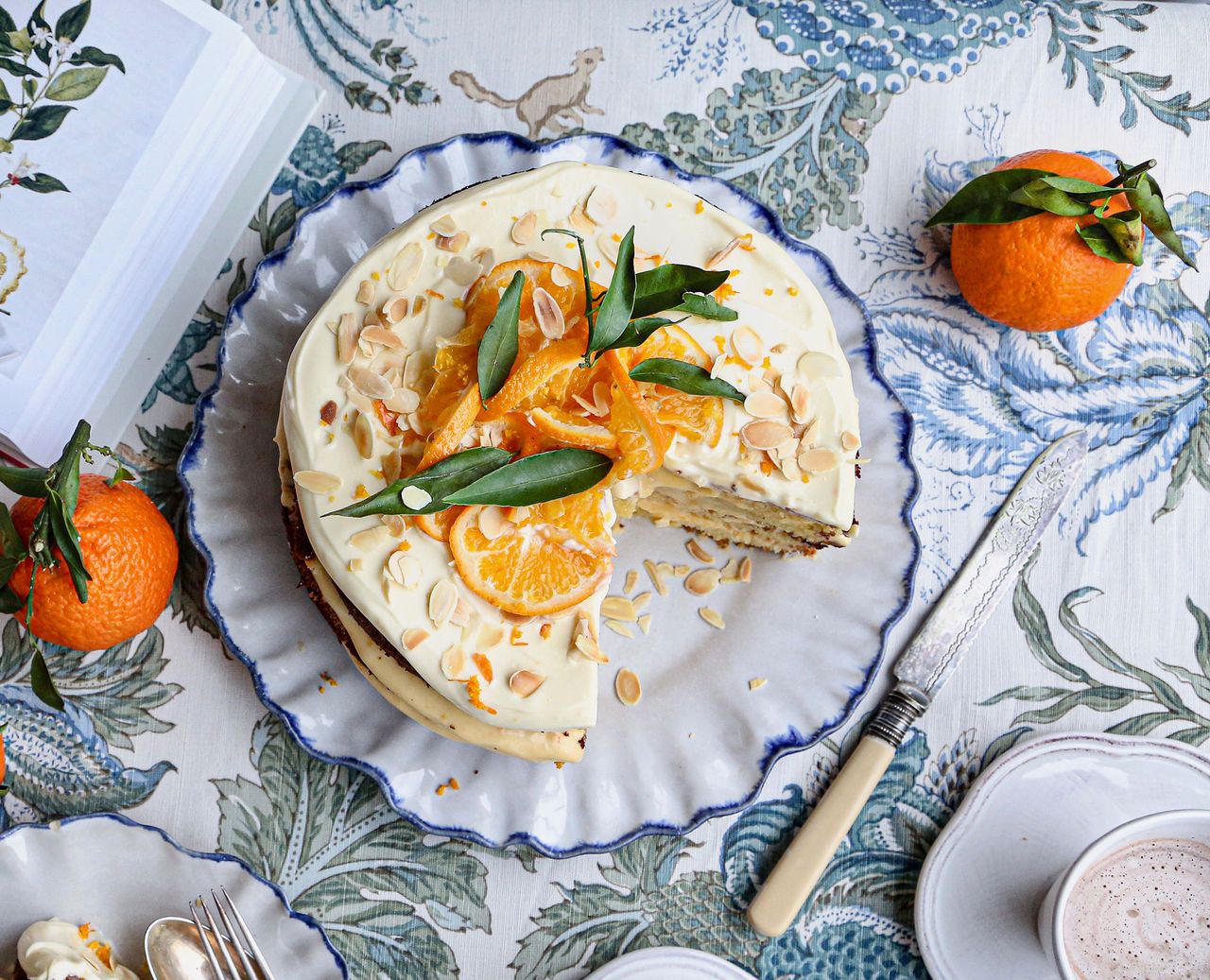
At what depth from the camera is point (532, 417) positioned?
1.80 meters

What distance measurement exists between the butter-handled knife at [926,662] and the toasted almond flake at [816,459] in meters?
0.53

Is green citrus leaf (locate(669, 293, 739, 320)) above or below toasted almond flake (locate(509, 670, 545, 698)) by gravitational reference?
above

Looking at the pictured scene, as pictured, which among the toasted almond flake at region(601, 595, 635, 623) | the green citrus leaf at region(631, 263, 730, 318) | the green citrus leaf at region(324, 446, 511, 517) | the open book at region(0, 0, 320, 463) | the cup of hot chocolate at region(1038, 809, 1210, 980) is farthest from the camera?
the toasted almond flake at region(601, 595, 635, 623)

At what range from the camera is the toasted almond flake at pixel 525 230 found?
75.2 inches

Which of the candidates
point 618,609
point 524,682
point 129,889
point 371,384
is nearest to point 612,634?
point 618,609

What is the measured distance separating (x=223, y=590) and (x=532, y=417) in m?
0.79

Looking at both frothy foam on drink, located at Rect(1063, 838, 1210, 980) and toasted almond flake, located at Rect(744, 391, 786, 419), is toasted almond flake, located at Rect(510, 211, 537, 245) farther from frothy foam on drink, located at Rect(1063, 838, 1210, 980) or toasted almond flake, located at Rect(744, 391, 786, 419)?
frothy foam on drink, located at Rect(1063, 838, 1210, 980)

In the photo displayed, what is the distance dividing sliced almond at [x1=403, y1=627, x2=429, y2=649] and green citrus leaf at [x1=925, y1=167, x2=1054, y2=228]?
4.44 feet

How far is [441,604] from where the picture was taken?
1827 millimetres

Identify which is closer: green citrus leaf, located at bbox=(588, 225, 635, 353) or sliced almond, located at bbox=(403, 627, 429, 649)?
green citrus leaf, located at bbox=(588, 225, 635, 353)

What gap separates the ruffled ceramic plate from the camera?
83.0 inches

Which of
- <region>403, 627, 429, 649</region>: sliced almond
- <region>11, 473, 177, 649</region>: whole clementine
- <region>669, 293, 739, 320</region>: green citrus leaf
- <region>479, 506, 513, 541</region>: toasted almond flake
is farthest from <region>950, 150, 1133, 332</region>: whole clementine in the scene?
<region>11, 473, 177, 649</region>: whole clementine

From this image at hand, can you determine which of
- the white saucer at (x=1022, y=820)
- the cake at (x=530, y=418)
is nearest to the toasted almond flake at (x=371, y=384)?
the cake at (x=530, y=418)

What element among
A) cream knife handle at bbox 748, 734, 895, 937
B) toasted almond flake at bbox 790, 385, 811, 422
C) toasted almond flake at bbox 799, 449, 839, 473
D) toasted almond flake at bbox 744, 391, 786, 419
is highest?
toasted almond flake at bbox 790, 385, 811, 422
